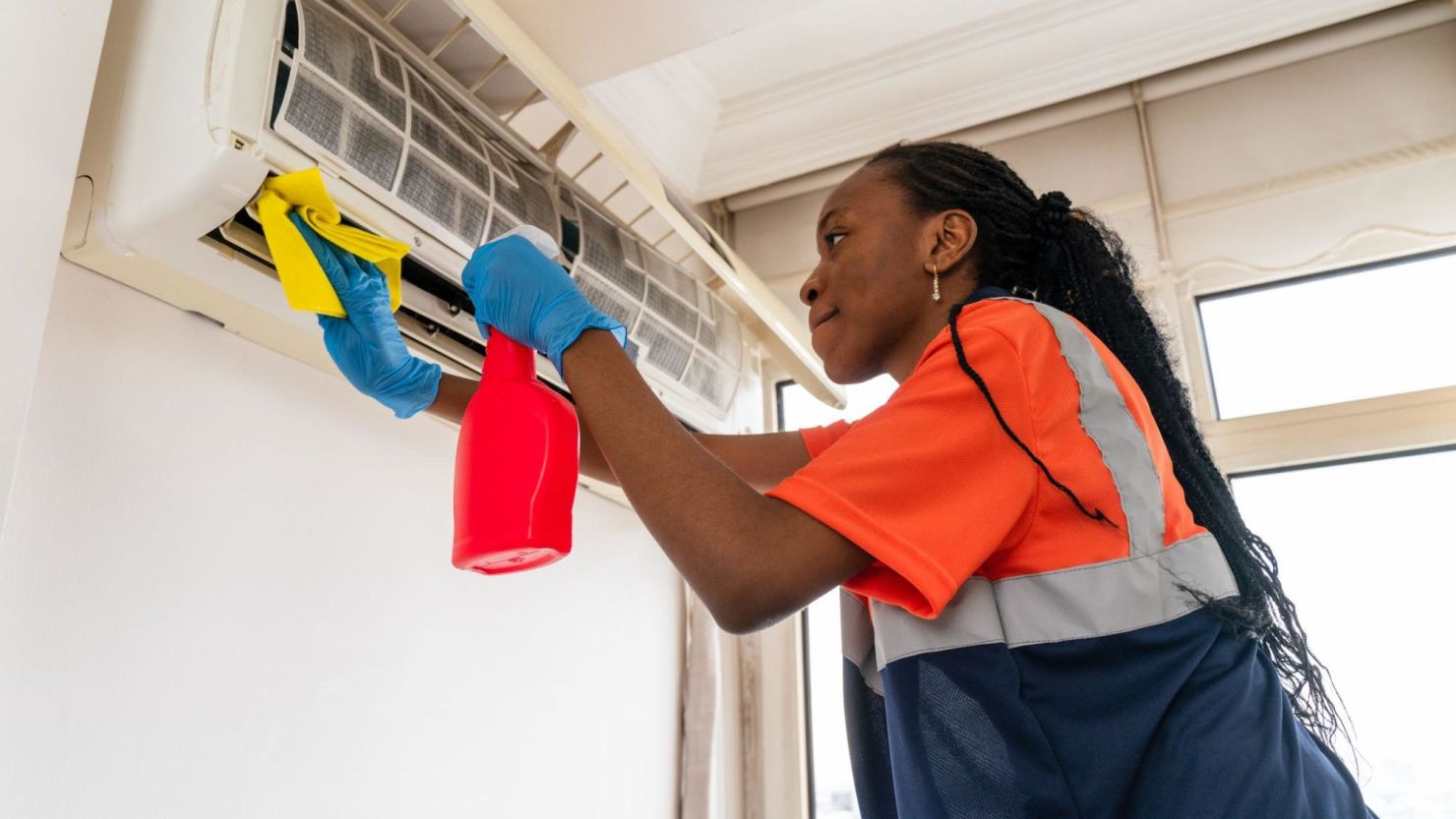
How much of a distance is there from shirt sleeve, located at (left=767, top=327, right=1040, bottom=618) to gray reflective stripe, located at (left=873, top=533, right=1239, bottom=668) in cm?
5

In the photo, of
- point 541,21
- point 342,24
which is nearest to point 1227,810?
point 342,24

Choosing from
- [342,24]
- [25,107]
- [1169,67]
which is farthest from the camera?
[1169,67]

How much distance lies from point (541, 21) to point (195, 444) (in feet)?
2.76

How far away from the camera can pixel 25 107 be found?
41.1 inches

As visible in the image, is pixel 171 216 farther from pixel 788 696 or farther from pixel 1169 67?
pixel 1169 67

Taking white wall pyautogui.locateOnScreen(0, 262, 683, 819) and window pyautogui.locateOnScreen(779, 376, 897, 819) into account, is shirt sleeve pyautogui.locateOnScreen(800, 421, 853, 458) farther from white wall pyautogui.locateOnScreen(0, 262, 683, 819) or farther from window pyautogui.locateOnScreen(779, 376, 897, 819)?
window pyautogui.locateOnScreen(779, 376, 897, 819)

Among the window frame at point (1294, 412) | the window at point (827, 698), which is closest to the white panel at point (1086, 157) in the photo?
the window frame at point (1294, 412)

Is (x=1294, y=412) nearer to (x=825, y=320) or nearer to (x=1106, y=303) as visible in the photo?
(x=1106, y=303)

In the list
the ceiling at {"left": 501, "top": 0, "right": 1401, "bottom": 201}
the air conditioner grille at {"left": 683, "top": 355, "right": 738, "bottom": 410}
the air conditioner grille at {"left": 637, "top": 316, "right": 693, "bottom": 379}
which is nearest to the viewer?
the air conditioner grille at {"left": 637, "top": 316, "right": 693, "bottom": 379}

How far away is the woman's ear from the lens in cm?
112

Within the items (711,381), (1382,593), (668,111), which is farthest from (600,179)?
(1382,593)

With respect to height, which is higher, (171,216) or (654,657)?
(171,216)

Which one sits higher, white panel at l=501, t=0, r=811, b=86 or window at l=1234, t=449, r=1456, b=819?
white panel at l=501, t=0, r=811, b=86

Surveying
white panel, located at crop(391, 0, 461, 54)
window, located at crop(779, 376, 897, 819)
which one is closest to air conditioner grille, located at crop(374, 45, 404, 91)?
white panel, located at crop(391, 0, 461, 54)
